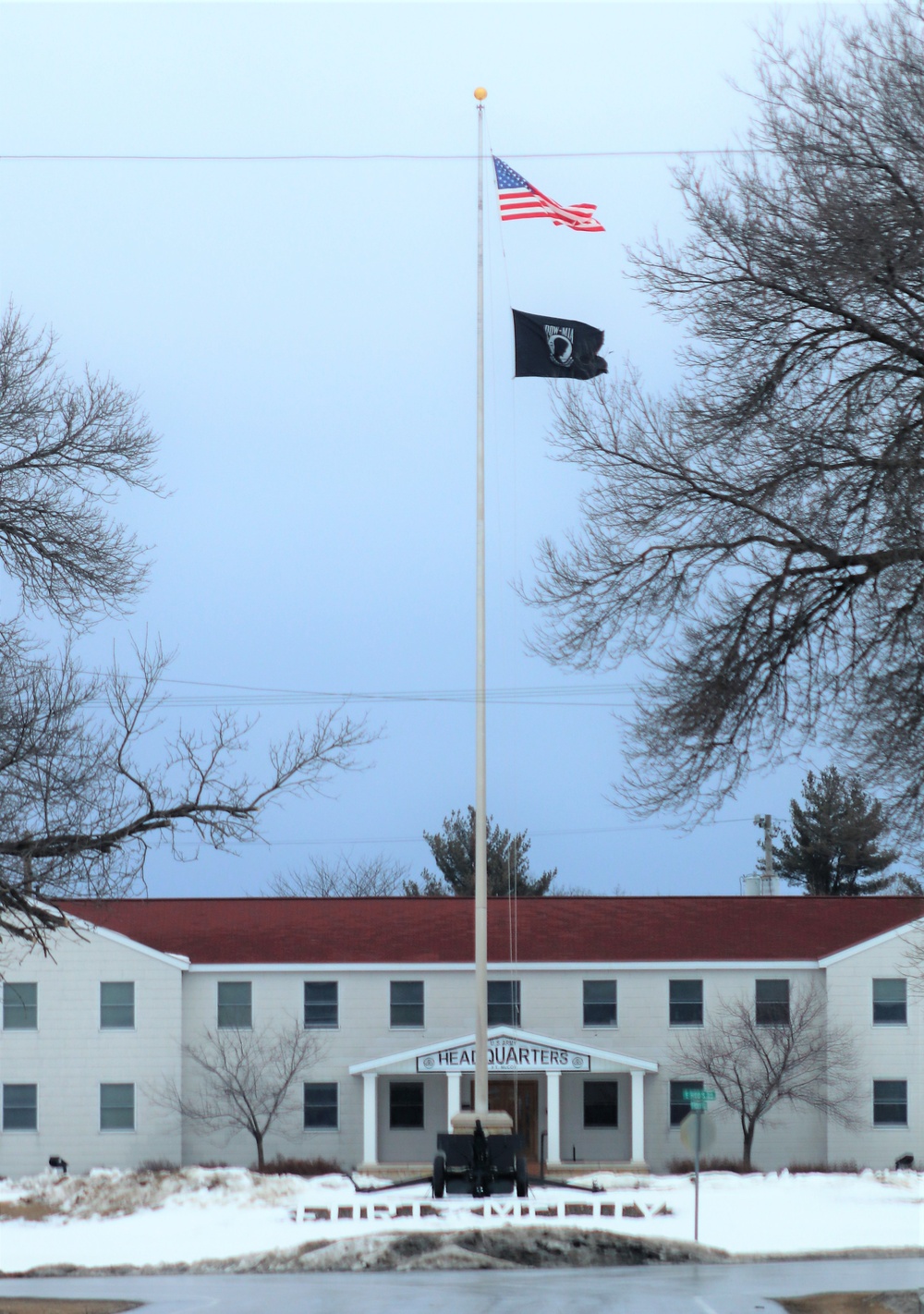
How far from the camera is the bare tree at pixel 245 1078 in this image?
133ft

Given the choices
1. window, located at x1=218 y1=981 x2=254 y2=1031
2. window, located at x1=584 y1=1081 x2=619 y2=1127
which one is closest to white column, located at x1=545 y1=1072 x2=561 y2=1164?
window, located at x1=584 y1=1081 x2=619 y2=1127

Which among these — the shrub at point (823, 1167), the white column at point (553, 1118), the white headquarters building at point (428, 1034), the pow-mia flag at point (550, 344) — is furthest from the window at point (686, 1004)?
the pow-mia flag at point (550, 344)

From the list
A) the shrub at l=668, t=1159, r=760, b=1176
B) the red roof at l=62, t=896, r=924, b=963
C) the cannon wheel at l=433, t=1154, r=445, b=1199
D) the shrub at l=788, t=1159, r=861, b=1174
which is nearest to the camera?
the cannon wheel at l=433, t=1154, r=445, b=1199

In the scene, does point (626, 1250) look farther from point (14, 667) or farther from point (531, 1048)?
point (531, 1048)

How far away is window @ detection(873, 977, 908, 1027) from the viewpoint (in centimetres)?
4188

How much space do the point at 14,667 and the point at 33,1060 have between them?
2858 centimetres

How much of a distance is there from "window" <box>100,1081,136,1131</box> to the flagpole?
1530 centimetres

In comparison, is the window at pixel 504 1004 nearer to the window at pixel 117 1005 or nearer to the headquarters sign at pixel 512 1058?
the headquarters sign at pixel 512 1058

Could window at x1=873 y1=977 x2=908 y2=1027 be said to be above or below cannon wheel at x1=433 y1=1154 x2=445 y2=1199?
above

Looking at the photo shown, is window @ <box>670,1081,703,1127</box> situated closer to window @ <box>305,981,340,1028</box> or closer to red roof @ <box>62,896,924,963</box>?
red roof @ <box>62,896,924,963</box>

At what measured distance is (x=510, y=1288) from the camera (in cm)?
1872

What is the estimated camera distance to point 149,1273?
2267 centimetres

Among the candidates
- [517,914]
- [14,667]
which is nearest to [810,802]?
[517,914]

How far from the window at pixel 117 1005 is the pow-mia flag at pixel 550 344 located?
24.0 metres
